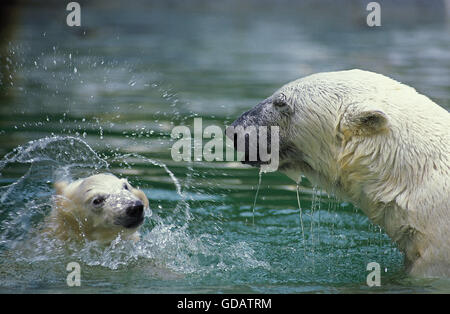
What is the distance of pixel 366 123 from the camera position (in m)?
3.48

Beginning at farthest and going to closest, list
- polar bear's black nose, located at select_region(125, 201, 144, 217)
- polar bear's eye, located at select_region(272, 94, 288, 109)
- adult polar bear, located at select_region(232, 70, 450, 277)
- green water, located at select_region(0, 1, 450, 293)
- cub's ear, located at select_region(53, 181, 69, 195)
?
cub's ear, located at select_region(53, 181, 69, 195)
polar bear's black nose, located at select_region(125, 201, 144, 217)
green water, located at select_region(0, 1, 450, 293)
polar bear's eye, located at select_region(272, 94, 288, 109)
adult polar bear, located at select_region(232, 70, 450, 277)

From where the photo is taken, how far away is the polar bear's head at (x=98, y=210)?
4383mm

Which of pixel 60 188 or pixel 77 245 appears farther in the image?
pixel 60 188

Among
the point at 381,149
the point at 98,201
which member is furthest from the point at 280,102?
the point at 98,201

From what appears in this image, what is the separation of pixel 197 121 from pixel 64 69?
410 centimetres

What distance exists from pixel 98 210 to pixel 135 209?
0.33 m

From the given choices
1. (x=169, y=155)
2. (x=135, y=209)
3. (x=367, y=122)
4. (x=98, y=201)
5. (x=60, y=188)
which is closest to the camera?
(x=367, y=122)

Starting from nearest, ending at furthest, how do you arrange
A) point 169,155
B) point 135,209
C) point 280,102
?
1. point 280,102
2. point 135,209
3. point 169,155

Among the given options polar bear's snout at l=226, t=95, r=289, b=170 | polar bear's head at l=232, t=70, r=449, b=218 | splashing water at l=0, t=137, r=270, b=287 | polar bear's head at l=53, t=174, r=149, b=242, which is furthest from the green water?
polar bear's snout at l=226, t=95, r=289, b=170

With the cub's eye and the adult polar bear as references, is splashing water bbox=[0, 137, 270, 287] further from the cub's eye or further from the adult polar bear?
the adult polar bear

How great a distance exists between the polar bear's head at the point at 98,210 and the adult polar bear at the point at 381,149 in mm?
1166

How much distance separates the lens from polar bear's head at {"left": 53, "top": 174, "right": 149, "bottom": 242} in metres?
4.38

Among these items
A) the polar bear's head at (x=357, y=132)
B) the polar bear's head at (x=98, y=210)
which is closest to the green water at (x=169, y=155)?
the polar bear's head at (x=98, y=210)

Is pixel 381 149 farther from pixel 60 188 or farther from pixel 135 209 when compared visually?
pixel 60 188
